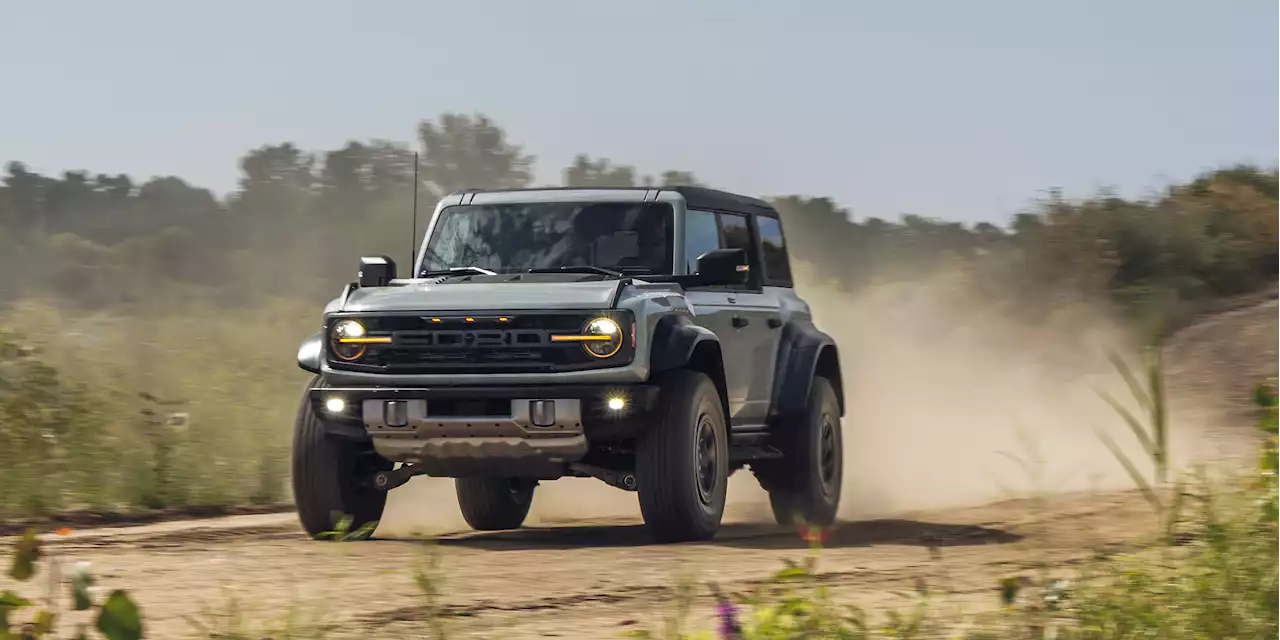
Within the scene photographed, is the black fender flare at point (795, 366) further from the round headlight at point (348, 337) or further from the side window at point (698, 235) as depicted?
the round headlight at point (348, 337)

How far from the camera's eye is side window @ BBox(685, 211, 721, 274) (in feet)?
35.5

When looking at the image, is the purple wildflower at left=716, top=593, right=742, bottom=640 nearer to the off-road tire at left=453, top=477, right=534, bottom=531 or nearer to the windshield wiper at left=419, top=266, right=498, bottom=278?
the windshield wiper at left=419, top=266, right=498, bottom=278

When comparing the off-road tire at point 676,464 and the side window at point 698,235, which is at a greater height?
the side window at point 698,235

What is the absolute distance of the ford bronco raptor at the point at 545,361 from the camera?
947 centimetres

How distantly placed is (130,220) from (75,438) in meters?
43.9

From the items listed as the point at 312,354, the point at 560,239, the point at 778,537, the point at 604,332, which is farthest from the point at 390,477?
the point at 778,537

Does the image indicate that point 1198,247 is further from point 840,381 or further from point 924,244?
point 924,244

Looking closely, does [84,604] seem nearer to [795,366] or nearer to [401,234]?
[795,366]

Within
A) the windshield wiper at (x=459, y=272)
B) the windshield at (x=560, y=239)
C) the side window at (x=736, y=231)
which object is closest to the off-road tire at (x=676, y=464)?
the windshield at (x=560, y=239)

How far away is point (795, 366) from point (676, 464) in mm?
2456

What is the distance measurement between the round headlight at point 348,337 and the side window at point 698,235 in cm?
200

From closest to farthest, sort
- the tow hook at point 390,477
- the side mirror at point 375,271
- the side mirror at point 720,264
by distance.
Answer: the tow hook at point 390,477 → the side mirror at point 720,264 → the side mirror at point 375,271

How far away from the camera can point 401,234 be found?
4778cm

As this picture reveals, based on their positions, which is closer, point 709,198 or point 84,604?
point 84,604
